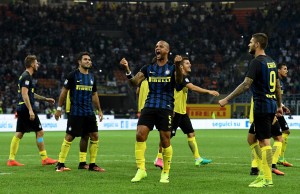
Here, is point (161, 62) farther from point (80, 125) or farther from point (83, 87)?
point (80, 125)

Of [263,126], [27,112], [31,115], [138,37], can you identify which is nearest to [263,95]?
[263,126]

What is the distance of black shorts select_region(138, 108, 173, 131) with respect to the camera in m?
12.8

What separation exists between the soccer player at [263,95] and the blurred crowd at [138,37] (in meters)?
40.4

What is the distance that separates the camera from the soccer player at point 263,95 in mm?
11883

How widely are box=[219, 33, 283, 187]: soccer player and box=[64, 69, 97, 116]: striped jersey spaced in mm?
4513

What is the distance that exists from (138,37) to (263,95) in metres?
50.2

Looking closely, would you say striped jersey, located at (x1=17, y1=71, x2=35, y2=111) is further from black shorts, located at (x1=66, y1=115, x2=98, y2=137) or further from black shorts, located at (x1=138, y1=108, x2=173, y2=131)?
black shorts, located at (x1=138, y1=108, x2=173, y2=131)

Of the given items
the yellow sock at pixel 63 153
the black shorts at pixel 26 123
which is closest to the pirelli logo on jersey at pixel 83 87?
the yellow sock at pixel 63 153

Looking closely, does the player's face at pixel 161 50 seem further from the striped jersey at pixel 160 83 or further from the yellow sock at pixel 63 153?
the yellow sock at pixel 63 153

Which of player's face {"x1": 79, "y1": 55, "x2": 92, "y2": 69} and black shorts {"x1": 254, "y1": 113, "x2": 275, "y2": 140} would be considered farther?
player's face {"x1": 79, "y1": 55, "x2": 92, "y2": 69}

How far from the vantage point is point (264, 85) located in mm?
12094

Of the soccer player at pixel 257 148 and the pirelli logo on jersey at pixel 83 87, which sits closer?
the soccer player at pixel 257 148

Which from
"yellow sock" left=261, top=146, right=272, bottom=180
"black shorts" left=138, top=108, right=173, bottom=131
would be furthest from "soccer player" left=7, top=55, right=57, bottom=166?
"yellow sock" left=261, top=146, right=272, bottom=180

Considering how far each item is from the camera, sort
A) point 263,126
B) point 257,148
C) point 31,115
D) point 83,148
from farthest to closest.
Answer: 1. point 31,115
2. point 83,148
3. point 257,148
4. point 263,126
